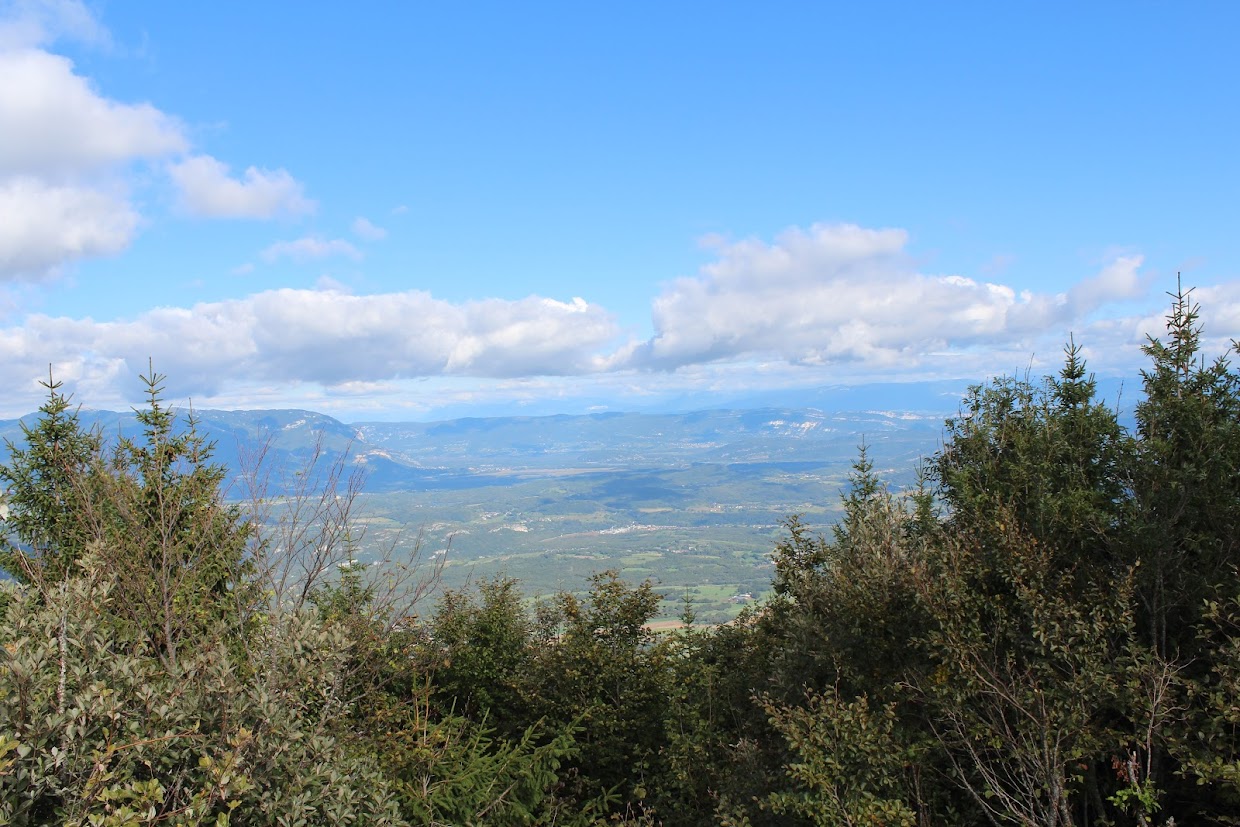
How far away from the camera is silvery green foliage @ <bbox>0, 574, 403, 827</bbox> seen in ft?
13.1

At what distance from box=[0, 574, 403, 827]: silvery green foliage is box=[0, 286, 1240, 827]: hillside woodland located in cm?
2

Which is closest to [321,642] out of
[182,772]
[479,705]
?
[182,772]

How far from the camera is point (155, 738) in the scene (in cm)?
427

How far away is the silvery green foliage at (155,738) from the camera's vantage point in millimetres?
3990

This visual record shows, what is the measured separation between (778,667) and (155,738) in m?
8.99

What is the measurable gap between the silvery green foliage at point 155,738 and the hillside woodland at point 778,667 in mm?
24

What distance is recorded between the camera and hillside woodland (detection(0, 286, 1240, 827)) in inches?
186

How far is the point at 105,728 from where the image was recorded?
14.0 ft

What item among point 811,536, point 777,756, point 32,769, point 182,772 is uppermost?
point 32,769

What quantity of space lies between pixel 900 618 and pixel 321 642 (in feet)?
24.3

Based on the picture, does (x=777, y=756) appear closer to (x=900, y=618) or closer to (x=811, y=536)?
(x=900, y=618)

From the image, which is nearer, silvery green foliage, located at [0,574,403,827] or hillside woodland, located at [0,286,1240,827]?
silvery green foliage, located at [0,574,403,827]

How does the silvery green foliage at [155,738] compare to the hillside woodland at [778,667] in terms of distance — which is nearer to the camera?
the silvery green foliage at [155,738]

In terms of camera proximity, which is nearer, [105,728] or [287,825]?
[105,728]
